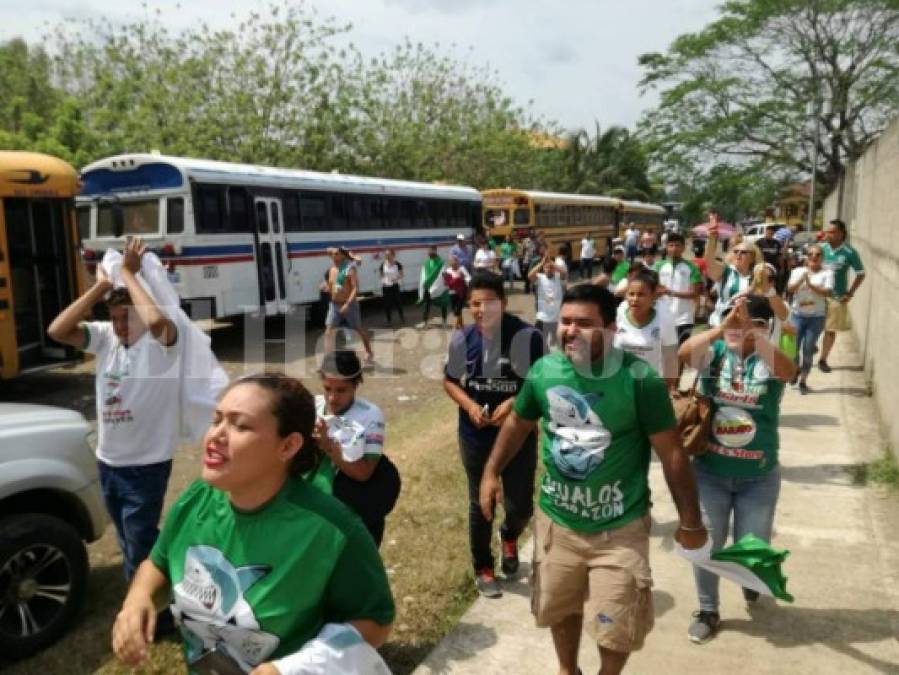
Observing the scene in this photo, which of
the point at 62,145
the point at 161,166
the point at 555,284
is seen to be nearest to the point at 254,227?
the point at 161,166

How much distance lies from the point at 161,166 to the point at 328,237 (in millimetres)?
4040

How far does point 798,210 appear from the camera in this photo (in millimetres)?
44750

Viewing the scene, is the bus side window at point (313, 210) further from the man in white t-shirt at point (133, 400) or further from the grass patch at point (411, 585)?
the man in white t-shirt at point (133, 400)

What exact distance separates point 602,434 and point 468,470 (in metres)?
1.42

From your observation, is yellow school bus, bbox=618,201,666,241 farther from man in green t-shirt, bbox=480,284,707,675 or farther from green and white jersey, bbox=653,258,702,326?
man in green t-shirt, bbox=480,284,707,675

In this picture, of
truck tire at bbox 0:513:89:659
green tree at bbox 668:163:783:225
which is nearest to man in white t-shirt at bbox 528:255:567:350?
Answer: truck tire at bbox 0:513:89:659

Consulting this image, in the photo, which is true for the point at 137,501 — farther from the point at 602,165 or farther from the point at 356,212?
the point at 602,165

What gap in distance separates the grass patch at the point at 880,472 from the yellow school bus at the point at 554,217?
52.2 feet

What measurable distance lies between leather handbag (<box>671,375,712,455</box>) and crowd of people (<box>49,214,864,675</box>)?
2.2 inches

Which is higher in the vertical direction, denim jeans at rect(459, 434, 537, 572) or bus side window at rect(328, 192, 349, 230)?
bus side window at rect(328, 192, 349, 230)

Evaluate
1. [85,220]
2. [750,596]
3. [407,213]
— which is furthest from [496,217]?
[750,596]

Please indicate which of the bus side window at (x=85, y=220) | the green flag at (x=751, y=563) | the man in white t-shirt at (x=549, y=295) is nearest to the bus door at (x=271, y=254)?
the bus side window at (x=85, y=220)

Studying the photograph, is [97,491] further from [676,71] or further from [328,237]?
[676,71]

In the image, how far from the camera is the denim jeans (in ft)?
13.0
